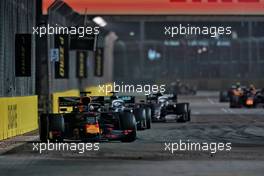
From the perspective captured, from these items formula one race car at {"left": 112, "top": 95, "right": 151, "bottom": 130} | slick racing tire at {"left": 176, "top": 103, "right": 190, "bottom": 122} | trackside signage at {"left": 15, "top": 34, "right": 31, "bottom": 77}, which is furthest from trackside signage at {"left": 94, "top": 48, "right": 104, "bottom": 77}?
trackside signage at {"left": 15, "top": 34, "right": 31, "bottom": 77}

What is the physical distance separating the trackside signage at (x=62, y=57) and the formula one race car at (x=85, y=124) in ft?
45.5

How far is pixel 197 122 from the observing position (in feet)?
111

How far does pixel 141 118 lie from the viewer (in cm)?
2809

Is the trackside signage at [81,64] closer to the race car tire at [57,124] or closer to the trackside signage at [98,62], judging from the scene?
the trackside signage at [98,62]

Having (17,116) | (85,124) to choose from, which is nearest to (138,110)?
(17,116)

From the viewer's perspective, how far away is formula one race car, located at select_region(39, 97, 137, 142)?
70.8 feet

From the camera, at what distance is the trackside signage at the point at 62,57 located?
36625 mm

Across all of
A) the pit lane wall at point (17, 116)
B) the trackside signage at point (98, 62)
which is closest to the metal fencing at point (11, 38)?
the pit lane wall at point (17, 116)

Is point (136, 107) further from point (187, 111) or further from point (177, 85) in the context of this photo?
point (177, 85)

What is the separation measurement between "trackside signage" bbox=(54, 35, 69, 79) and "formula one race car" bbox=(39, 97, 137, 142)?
45.5 ft

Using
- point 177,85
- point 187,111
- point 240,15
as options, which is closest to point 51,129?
point 187,111

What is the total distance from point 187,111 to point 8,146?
13.1m

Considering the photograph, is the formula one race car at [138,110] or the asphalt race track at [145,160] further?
the formula one race car at [138,110]

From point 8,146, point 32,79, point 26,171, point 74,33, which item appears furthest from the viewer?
point 74,33
